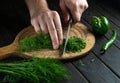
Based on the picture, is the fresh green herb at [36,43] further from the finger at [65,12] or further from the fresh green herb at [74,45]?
the finger at [65,12]

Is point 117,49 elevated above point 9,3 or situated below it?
below

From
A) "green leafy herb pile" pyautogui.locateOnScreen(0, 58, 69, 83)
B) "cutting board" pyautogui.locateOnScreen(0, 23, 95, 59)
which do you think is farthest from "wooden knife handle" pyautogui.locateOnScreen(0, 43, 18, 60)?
"green leafy herb pile" pyautogui.locateOnScreen(0, 58, 69, 83)

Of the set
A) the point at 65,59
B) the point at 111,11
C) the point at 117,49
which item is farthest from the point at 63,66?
the point at 111,11

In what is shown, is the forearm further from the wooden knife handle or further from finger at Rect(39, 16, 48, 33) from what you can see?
the wooden knife handle

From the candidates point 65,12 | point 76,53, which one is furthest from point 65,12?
point 76,53

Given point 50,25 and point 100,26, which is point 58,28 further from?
point 100,26

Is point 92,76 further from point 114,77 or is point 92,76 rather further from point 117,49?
point 117,49

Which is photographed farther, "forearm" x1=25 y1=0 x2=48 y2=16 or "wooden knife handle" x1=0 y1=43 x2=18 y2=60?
"forearm" x1=25 y1=0 x2=48 y2=16

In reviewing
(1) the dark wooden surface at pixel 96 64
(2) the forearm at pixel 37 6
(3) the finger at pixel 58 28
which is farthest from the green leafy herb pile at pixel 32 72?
(2) the forearm at pixel 37 6
